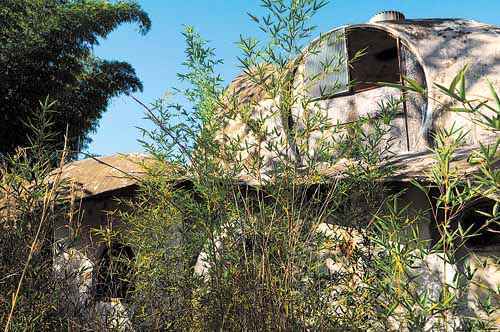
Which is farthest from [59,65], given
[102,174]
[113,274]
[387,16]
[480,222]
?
[480,222]

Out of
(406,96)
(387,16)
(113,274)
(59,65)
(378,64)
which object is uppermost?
(59,65)

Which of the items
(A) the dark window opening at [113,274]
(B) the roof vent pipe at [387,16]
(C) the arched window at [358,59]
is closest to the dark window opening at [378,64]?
(C) the arched window at [358,59]

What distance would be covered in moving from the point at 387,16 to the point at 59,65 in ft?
41.0

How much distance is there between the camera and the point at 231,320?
128 inches

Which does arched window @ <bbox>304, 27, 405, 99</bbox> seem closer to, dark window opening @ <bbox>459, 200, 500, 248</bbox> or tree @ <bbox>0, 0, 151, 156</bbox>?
dark window opening @ <bbox>459, 200, 500, 248</bbox>

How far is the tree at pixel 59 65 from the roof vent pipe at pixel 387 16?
30.0 feet

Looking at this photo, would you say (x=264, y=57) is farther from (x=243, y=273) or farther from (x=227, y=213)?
(x=243, y=273)

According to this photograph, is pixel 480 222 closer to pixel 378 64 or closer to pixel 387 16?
pixel 387 16

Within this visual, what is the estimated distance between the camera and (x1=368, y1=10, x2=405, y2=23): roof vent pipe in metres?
8.92

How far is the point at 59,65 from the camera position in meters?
18.7

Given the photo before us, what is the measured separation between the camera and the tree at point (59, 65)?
1741cm

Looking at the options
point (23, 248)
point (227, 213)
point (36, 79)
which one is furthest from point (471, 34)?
point (36, 79)

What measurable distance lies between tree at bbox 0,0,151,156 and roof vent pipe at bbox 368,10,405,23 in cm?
913

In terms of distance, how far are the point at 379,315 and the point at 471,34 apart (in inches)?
235
